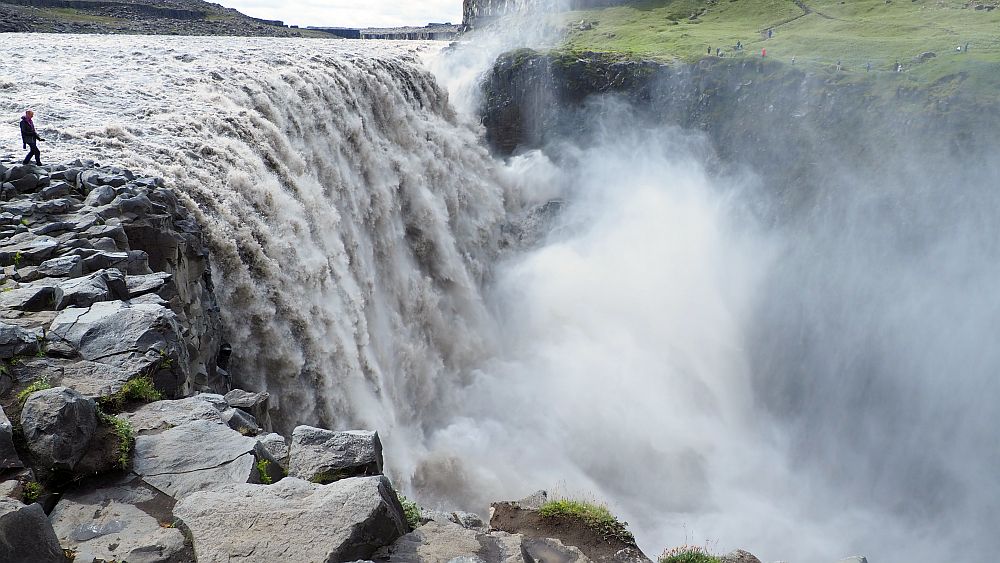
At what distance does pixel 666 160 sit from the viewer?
3928cm

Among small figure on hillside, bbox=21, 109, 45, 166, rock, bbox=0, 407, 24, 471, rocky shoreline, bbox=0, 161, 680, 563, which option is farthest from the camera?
small figure on hillside, bbox=21, 109, 45, 166

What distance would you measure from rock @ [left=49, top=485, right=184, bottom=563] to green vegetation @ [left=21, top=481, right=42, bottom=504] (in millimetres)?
229

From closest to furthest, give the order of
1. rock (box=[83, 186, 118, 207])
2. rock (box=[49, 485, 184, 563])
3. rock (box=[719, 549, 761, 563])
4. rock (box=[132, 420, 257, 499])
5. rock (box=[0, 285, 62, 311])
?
rock (box=[49, 485, 184, 563]) < rock (box=[132, 420, 257, 499]) < rock (box=[0, 285, 62, 311]) < rock (box=[719, 549, 761, 563]) < rock (box=[83, 186, 118, 207])

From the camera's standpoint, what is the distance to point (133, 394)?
826 centimetres

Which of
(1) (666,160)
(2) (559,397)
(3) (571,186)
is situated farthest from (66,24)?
(2) (559,397)

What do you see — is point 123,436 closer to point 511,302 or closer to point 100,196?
point 100,196

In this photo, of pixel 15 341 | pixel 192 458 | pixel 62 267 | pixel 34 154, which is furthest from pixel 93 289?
pixel 34 154

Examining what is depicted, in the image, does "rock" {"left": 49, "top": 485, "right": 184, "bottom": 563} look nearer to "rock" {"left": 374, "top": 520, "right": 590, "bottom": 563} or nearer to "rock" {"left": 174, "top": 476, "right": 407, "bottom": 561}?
"rock" {"left": 174, "top": 476, "right": 407, "bottom": 561}

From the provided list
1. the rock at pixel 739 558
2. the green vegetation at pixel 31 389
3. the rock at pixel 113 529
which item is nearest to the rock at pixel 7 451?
the rock at pixel 113 529

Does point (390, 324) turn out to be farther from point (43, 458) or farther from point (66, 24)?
point (66, 24)

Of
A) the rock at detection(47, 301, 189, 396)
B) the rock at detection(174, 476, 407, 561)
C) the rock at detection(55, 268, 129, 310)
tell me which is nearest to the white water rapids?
the rock at detection(55, 268, 129, 310)

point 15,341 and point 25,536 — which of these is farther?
point 15,341

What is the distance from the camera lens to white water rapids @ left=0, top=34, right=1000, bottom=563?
17.5 meters

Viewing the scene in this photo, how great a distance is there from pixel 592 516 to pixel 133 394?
20.8 feet
